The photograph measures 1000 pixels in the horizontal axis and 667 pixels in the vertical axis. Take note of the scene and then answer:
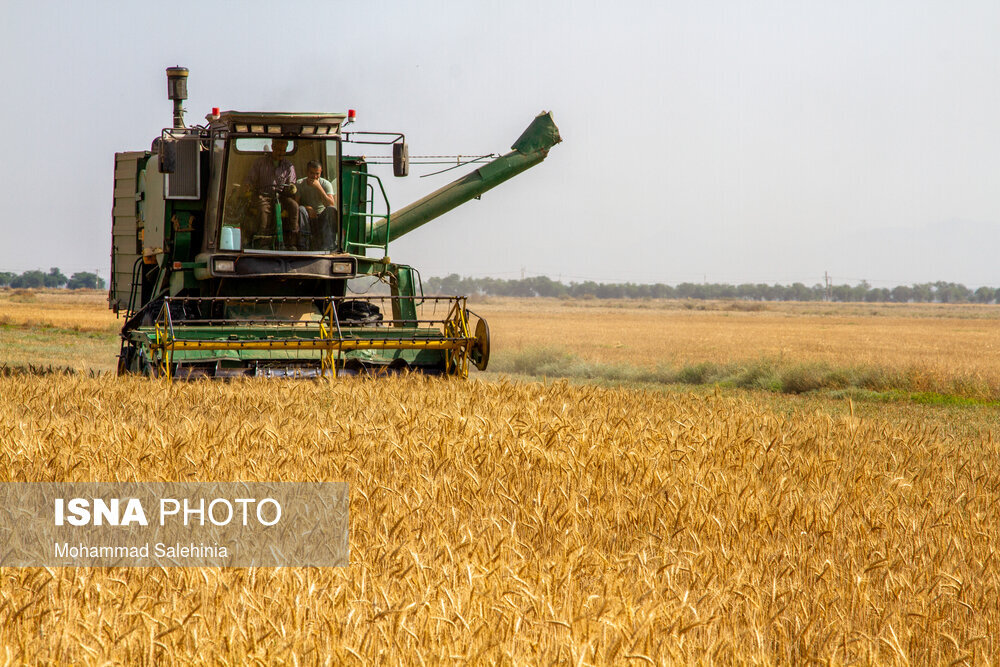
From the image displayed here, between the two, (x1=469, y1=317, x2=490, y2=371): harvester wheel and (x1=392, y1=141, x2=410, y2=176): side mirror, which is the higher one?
(x1=392, y1=141, x2=410, y2=176): side mirror

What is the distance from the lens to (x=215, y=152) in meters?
10.3

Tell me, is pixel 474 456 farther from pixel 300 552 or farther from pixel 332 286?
pixel 332 286

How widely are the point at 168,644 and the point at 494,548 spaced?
4.47ft

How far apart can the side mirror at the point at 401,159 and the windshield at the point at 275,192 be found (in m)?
0.64

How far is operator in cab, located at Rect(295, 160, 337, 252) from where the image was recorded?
399 inches

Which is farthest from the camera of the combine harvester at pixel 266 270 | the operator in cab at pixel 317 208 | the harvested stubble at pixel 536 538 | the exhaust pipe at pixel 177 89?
the exhaust pipe at pixel 177 89

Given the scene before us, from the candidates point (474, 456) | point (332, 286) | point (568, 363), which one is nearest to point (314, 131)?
point (332, 286)

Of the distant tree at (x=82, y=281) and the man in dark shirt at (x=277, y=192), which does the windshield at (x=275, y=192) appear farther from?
the distant tree at (x=82, y=281)

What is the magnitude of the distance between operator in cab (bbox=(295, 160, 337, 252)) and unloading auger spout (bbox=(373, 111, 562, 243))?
6.80 feet

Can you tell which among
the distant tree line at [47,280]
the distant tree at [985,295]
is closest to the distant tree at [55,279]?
the distant tree line at [47,280]

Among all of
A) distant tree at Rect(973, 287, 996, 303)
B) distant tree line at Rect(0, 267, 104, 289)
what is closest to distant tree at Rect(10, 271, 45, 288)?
distant tree line at Rect(0, 267, 104, 289)

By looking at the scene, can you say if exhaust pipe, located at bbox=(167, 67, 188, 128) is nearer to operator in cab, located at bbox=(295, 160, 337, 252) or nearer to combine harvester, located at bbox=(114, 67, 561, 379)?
combine harvester, located at bbox=(114, 67, 561, 379)

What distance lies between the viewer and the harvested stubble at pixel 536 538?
8.73 feet

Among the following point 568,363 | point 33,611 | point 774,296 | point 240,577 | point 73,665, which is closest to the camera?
point 73,665
